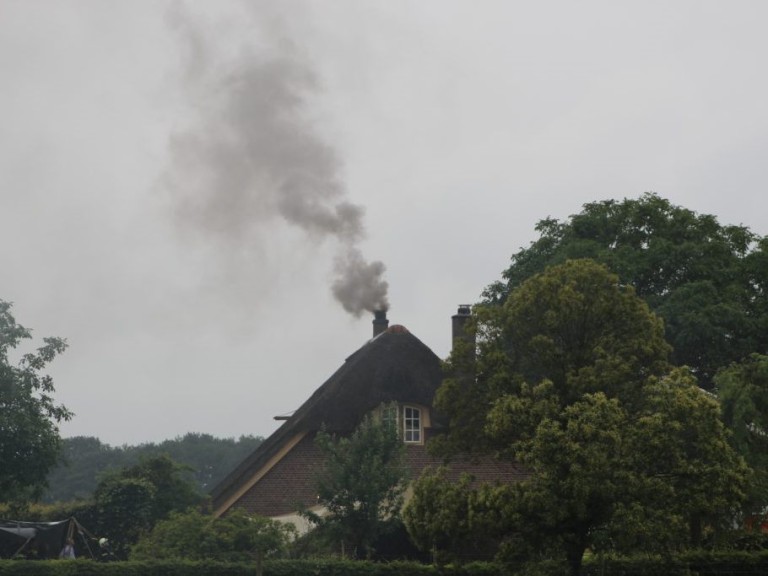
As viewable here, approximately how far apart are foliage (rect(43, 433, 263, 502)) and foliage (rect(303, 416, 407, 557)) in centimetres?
10409

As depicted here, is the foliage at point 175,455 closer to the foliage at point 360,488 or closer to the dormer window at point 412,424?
the dormer window at point 412,424

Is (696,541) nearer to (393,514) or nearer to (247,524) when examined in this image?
(393,514)

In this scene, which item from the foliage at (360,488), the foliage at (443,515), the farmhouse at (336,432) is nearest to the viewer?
the foliage at (443,515)

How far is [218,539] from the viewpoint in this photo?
32438 millimetres

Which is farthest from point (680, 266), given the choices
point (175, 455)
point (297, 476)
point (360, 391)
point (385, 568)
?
point (175, 455)

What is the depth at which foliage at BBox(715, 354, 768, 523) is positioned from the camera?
1235 inches

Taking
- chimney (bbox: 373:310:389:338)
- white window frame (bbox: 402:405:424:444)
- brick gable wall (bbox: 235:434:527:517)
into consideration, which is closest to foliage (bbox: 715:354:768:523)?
brick gable wall (bbox: 235:434:527:517)

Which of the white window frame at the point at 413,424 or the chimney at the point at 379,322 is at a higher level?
the chimney at the point at 379,322

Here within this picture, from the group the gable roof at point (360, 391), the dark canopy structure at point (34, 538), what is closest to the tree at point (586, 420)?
the gable roof at point (360, 391)

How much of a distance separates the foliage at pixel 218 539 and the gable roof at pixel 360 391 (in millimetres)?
8430

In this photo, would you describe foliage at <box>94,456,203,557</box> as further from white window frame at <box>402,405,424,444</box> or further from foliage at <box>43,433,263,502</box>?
foliage at <box>43,433,263,502</box>

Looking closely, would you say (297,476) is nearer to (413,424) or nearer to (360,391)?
(360,391)

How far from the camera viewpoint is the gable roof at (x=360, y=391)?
1684 inches

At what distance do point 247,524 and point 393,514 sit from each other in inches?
164
